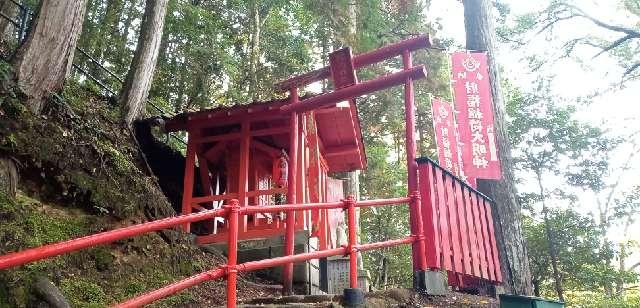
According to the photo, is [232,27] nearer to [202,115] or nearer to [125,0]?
[125,0]

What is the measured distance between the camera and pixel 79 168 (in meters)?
7.11

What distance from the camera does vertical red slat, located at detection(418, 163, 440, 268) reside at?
17.7ft

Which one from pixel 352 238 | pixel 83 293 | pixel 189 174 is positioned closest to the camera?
pixel 352 238

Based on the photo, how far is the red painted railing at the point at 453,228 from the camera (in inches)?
215

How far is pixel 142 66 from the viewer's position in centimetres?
1038

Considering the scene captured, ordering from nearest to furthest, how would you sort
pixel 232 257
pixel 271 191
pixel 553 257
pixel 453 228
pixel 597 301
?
1. pixel 232 257
2. pixel 453 228
3. pixel 271 191
4. pixel 553 257
5. pixel 597 301

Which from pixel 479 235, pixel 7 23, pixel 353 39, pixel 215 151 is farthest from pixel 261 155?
pixel 479 235

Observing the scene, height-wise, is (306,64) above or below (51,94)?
above

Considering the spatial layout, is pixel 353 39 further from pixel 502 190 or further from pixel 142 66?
pixel 502 190

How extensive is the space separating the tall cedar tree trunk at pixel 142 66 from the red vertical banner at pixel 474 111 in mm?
5789

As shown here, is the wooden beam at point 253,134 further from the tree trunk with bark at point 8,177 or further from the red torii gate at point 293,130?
the tree trunk with bark at point 8,177

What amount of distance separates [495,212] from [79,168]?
5596mm

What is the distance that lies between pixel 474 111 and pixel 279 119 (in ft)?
12.8

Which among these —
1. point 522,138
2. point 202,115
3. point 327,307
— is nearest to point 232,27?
point 202,115
